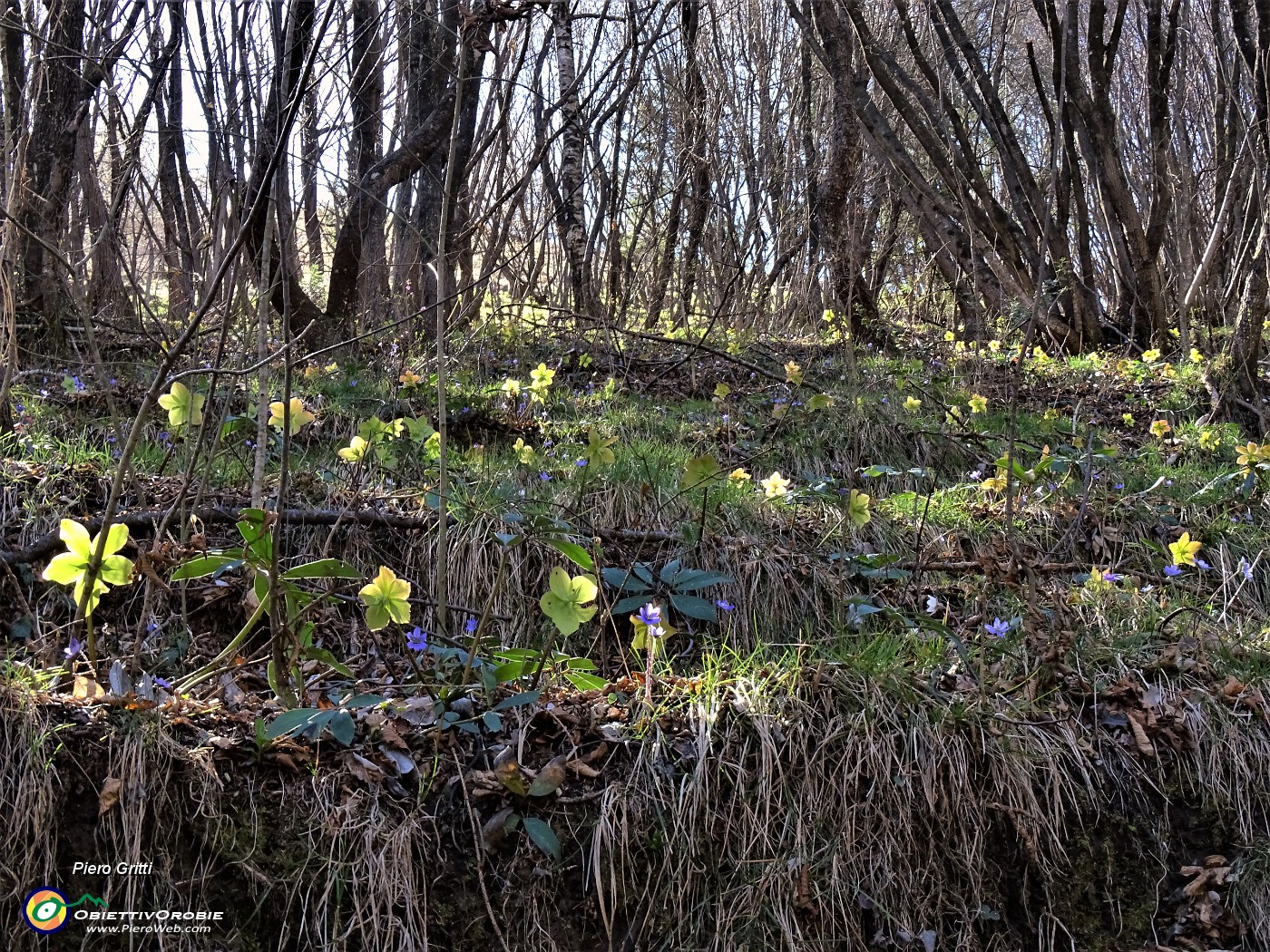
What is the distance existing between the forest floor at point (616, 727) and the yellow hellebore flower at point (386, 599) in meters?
0.01

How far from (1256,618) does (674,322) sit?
4527 mm

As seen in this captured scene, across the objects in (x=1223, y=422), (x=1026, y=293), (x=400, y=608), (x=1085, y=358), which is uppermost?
(x=1026, y=293)

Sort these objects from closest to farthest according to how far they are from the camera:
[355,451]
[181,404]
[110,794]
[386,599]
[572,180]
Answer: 1. [110,794]
2. [386,599]
3. [181,404]
4. [355,451]
5. [572,180]

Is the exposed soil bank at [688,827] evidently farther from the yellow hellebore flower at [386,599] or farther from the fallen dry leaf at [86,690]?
the yellow hellebore flower at [386,599]

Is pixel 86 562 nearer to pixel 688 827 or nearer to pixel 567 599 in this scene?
pixel 567 599

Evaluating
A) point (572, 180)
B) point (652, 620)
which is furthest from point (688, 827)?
point (572, 180)

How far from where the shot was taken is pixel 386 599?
1.86 meters

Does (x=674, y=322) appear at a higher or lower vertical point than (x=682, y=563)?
higher

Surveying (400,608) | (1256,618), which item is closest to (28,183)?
(400,608)

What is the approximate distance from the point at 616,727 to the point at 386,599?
0.60 m

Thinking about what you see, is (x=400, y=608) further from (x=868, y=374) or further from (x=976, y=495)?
(x=868, y=374)

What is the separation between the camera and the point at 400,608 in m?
1.87

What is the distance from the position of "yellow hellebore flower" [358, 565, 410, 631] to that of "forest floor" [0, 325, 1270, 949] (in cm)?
1

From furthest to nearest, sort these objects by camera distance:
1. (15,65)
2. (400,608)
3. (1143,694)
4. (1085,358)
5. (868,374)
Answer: (1085,358), (868,374), (15,65), (1143,694), (400,608)
